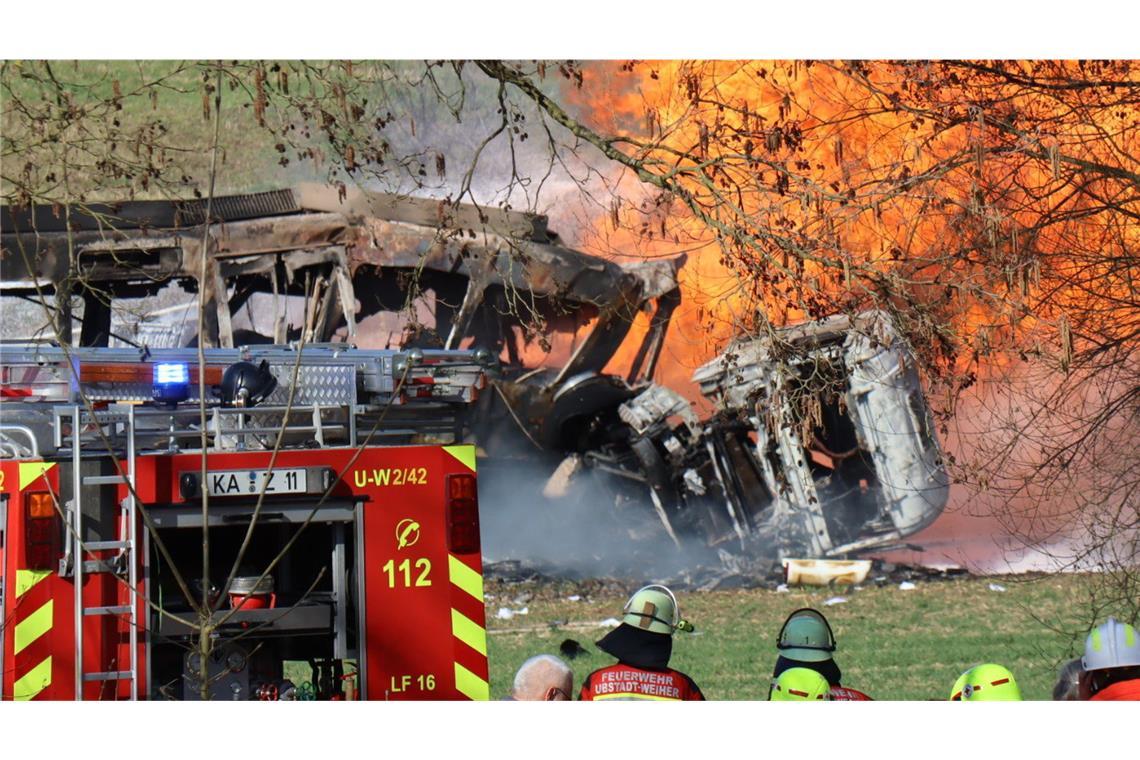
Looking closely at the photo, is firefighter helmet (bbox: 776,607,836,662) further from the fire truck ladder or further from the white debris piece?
the white debris piece

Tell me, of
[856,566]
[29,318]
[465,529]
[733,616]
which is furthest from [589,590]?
[465,529]

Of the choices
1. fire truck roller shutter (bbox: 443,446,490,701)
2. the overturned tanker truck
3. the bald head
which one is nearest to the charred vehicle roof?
the overturned tanker truck

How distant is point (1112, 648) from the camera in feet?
16.8

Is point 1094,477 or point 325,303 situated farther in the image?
point 325,303

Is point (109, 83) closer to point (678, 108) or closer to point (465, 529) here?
point (678, 108)

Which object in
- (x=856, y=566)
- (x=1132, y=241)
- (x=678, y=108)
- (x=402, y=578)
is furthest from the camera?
(x=856, y=566)

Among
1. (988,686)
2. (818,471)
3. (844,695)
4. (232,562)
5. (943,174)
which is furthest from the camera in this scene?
(818,471)

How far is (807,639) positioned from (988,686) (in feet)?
2.53

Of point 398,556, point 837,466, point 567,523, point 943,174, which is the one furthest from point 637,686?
point 567,523

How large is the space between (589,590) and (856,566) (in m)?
2.01

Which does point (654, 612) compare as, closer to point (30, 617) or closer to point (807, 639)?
point (807, 639)

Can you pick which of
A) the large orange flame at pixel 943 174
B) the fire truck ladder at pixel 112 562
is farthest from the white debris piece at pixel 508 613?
the fire truck ladder at pixel 112 562

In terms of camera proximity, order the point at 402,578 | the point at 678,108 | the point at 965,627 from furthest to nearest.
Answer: the point at 965,627 → the point at 678,108 → the point at 402,578

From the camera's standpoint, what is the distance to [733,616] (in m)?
10.7
